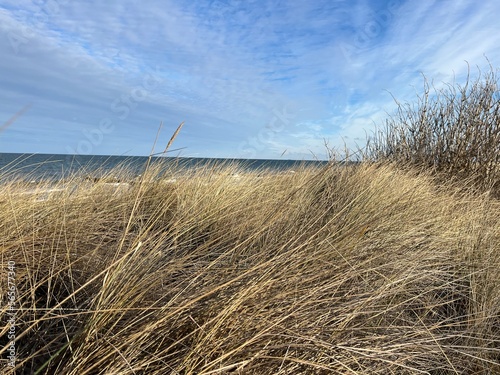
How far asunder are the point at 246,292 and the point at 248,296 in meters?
0.01

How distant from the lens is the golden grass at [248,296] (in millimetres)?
863

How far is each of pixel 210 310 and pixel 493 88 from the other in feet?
18.9

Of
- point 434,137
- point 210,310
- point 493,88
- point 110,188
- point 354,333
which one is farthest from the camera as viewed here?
point 434,137

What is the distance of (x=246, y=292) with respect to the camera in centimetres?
97

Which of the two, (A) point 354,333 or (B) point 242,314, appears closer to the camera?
(B) point 242,314

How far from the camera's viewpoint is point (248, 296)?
969mm

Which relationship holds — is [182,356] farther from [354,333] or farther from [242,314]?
[354,333]

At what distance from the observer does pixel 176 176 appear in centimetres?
336

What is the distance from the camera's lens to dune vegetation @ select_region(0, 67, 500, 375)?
867mm

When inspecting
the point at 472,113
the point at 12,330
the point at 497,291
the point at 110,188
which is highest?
the point at 472,113

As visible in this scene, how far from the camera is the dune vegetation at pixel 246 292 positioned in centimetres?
87

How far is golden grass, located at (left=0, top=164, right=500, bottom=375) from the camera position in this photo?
2.83 feet

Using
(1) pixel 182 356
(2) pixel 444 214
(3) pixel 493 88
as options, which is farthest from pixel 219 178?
(3) pixel 493 88

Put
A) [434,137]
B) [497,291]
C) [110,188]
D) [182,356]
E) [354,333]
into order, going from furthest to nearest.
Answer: [434,137] → [110,188] → [497,291] → [354,333] → [182,356]
